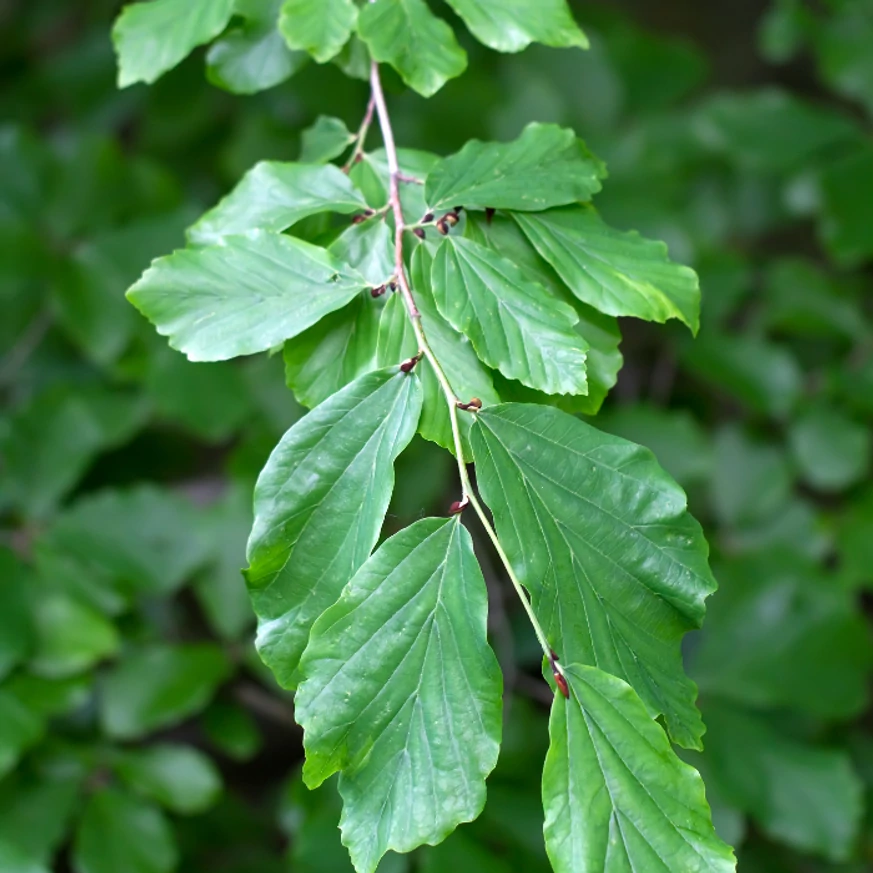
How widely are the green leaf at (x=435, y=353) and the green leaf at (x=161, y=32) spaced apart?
0.67 feet

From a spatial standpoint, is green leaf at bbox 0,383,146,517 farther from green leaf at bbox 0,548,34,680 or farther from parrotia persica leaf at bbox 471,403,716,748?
parrotia persica leaf at bbox 471,403,716,748

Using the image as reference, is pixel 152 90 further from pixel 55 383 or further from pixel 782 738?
pixel 782 738

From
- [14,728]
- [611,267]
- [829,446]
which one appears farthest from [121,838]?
[829,446]

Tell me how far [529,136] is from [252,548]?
0.28m

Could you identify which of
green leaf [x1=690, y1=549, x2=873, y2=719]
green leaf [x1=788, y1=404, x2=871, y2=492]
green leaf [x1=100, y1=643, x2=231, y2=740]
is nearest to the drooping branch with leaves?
green leaf [x1=100, y1=643, x2=231, y2=740]

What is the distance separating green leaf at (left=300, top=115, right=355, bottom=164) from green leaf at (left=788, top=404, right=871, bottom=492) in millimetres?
876

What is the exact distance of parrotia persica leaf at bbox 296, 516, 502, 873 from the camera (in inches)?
14.5

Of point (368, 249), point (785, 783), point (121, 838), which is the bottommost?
point (785, 783)

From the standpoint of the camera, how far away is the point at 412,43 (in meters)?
0.50

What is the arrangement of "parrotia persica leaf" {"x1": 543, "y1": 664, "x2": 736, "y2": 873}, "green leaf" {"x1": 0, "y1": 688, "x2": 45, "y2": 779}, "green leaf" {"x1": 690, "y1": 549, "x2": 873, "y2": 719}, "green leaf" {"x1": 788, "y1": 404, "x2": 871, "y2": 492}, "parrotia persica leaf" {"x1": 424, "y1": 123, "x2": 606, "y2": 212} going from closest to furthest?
"parrotia persica leaf" {"x1": 543, "y1": 664, "x2": 736, "y2": 873}
"parrotia persica leaf" {"x1": 424, "y1": 123, "x2": 606, "y2": 212}
"green leaf" {"x1": 0, "y1": 688, "x2": 45, "y2": 779}
"green leaf" {"x1": 690, "y1": 549, "x2": 873, "y2": 719}
"green leaf" {"x1": 788, "y1": 404, "x2": 871, "y2": 492}

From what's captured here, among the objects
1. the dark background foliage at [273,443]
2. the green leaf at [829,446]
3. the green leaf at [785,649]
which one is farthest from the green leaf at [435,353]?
the green leaf at [829,446]

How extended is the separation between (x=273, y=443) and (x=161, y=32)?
53cm

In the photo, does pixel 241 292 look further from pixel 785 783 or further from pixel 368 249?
pixel 785 783

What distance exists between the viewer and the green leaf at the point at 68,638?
876 mm
